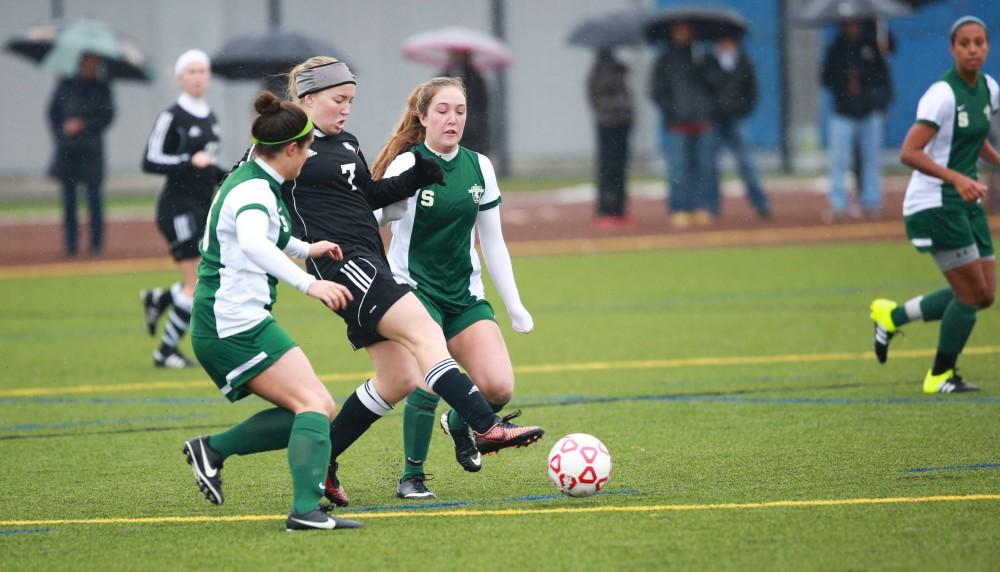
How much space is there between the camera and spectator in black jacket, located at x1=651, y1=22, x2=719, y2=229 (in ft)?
67.4

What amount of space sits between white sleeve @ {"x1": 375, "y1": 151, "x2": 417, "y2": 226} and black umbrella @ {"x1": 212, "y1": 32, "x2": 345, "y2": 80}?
14.9 metres

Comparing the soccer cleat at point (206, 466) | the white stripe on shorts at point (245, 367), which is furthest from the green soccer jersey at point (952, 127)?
the soccer cleat at point (206, 466)

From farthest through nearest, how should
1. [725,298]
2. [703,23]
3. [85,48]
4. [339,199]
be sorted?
[703,23]
[85,48]
[725,298]
[339,199]

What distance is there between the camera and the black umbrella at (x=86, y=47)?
772 inches

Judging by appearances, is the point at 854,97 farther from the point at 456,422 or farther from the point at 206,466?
the point at 206,466

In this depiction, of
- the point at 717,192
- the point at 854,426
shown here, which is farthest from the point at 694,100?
the point at 854,426

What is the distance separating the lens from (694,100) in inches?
807

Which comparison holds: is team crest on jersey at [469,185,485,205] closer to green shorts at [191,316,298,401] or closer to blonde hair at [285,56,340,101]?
blonde hair at [285,56,340,101]

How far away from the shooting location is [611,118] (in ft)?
69.3

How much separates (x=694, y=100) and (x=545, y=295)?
6298 mm

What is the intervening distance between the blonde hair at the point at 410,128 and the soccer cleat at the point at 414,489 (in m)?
1.33

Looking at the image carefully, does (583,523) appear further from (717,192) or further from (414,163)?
(717,192)

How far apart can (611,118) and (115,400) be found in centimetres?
1256

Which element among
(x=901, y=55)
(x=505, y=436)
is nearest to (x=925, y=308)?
(x=505, y=436)
